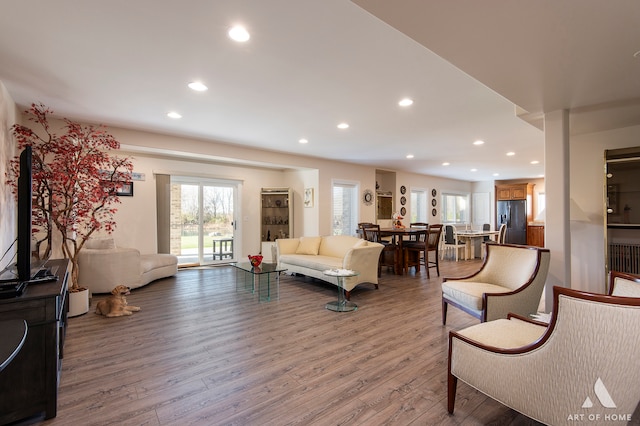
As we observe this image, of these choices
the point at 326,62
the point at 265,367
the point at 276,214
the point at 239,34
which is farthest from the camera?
the point at 276,214

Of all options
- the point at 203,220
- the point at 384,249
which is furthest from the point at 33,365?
the point at 384,249

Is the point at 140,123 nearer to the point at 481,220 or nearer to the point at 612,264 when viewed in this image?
the point at 612,264

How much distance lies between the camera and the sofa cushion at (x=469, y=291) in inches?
112

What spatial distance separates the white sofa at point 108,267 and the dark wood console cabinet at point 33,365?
294 cm

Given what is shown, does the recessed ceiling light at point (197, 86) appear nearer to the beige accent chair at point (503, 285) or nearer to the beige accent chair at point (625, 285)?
the beige accent chair at point (503, 285)

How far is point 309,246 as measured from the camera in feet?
18.8

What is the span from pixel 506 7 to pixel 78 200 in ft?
14.9

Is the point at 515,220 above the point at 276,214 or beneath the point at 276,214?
beneath

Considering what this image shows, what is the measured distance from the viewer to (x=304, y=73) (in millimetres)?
2793

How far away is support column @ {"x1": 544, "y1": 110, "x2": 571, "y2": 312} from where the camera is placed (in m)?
3.14

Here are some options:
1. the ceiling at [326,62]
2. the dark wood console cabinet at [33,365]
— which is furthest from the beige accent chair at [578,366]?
the dark wood console cabinet at [33,365]

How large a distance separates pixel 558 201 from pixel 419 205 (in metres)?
7.31

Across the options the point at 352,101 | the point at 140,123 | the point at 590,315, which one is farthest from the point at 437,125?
the point at 140,123

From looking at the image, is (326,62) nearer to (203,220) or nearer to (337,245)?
(337,245)
